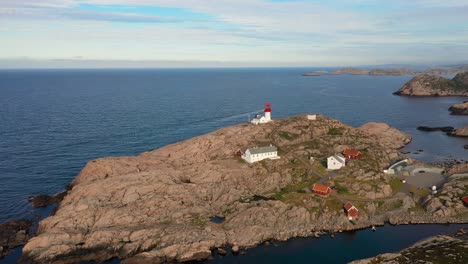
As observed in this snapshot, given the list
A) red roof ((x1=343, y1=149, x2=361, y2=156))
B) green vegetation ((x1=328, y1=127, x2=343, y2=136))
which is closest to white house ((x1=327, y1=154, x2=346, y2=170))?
red roof ((x1=343, y1=149, x2=361, y2=156))

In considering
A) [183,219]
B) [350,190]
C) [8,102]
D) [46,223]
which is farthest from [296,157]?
[8,102]

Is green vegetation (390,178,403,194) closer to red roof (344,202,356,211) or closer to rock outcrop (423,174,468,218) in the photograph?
rock outcrop (423,174,468,218)

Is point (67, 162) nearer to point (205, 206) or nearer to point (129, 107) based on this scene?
point (205, 206)

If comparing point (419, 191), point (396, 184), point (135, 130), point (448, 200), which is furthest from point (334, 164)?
point (135, 130)

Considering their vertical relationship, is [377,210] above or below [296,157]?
below

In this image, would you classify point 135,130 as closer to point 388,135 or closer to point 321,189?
point 321,189

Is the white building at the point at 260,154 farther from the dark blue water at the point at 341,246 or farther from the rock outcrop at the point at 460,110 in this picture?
the rock outcrop at the point at 460,110
